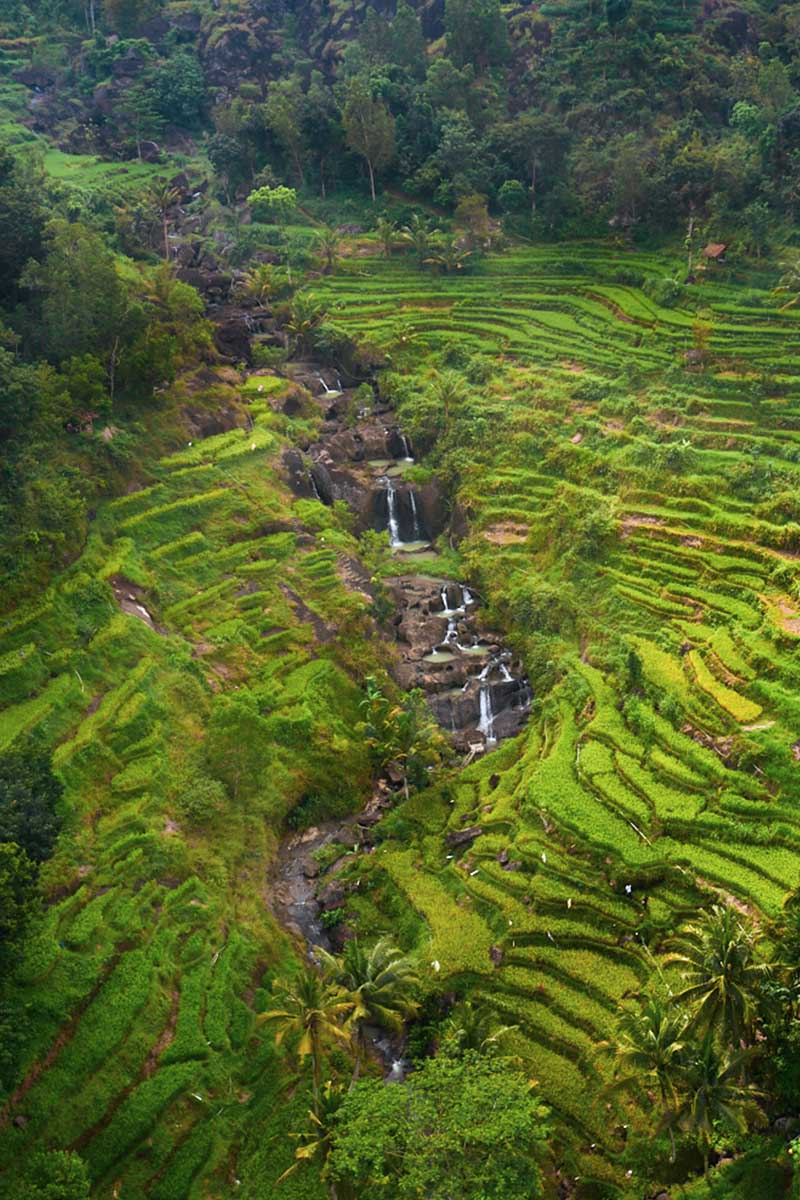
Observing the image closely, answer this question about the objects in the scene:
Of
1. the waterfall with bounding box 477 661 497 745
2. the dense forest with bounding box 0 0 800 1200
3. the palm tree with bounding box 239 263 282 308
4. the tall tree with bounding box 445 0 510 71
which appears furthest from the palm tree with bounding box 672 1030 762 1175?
the tall tree with bounding box 445 0 510 71

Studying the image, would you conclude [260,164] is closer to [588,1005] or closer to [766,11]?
[766,11]

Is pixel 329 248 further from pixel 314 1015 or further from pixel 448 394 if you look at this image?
pixel 314 1015

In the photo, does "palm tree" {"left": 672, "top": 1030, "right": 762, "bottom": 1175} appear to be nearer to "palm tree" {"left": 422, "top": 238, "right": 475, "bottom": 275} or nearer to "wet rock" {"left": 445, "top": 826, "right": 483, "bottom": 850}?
"wet rock" {"left": 445, "top": 826, "right": 483, "bottom": 850}

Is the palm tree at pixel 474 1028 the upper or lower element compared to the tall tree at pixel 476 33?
lower

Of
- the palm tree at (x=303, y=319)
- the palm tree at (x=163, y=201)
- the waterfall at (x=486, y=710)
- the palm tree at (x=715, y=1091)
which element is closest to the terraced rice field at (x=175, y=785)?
the waterfall at (x=486, y=710)

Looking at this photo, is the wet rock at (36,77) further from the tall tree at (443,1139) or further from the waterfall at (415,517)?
the tall tree at (443,1139)

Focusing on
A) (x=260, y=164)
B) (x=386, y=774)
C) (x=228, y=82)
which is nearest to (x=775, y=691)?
→ (x=386, y=774)

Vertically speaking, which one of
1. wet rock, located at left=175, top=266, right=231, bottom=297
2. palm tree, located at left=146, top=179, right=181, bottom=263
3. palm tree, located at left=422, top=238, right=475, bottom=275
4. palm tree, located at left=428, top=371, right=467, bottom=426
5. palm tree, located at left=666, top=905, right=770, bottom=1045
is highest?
palm tree, located at left=146, top=179, right=181, bottom=263
